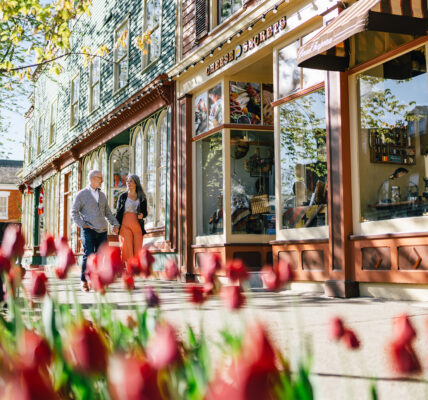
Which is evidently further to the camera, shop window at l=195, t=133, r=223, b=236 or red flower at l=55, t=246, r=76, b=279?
shop window at l=195, t=133, r=223, b=236

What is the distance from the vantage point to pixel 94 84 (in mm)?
19828

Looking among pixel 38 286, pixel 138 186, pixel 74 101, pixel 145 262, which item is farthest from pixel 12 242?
pixel 74 101

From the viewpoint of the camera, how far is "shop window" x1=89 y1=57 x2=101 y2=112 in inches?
766

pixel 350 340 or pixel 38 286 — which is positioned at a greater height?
pixel 38 286

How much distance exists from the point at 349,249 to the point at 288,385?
257 inches

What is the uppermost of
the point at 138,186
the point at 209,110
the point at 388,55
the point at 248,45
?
the point at 248,45

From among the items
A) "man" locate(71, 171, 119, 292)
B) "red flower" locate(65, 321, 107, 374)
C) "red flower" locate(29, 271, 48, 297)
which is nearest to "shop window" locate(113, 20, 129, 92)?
"man" locate(71, 171, 119, 292)

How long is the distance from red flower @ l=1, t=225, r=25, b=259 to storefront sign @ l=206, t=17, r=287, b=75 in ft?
25.8

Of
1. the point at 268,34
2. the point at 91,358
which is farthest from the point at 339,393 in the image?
the point at 268,34

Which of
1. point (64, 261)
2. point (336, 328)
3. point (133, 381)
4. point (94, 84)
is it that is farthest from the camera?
point (94, 84)

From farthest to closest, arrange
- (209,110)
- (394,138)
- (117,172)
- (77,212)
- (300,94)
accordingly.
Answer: (117,172)
(209,110)
(77,212)
(300,94)
(394,138)

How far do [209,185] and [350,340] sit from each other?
10121 mm

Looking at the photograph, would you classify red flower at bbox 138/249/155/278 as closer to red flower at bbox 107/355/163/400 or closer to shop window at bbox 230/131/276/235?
red flower at bbox 107/355/163/400

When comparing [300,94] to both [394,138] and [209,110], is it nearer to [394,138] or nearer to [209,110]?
[394,138]
